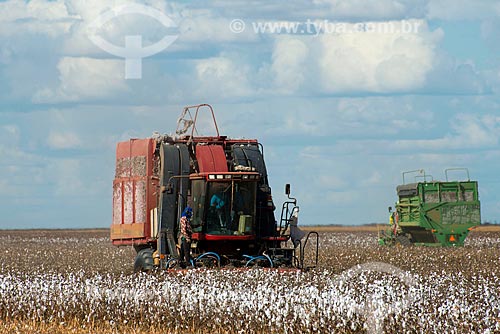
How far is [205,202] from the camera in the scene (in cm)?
1825

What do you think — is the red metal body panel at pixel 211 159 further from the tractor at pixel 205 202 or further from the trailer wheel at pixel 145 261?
the trailer wheel at pixel 145 261

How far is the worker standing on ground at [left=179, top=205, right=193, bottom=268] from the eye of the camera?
704 inches

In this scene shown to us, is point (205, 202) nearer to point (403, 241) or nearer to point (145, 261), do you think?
point (145, 261)

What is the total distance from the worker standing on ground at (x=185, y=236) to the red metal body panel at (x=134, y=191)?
159 centimetres

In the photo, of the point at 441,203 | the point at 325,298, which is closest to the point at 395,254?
the point at 441,203

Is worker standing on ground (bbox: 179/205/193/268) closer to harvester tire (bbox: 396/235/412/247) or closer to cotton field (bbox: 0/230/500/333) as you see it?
cotton field (bbox: 0/230/500/333)

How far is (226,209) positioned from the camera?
18281 millimetres

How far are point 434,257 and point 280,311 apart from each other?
47.9 feet

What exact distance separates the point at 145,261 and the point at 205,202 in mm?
1932

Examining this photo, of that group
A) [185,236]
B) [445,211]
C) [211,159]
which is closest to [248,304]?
[185,236]

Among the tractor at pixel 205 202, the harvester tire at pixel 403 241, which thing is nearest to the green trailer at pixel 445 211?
the harvester tire at pixel 403 241

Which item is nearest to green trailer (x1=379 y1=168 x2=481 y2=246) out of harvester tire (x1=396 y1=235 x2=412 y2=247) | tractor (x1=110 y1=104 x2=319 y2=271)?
harvester tire (x1=396 y1=235 x2=412 y2=247)

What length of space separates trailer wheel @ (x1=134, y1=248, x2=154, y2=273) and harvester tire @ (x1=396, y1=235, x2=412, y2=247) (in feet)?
55.2

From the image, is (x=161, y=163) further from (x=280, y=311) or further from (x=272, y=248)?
(x=280, y=311)
